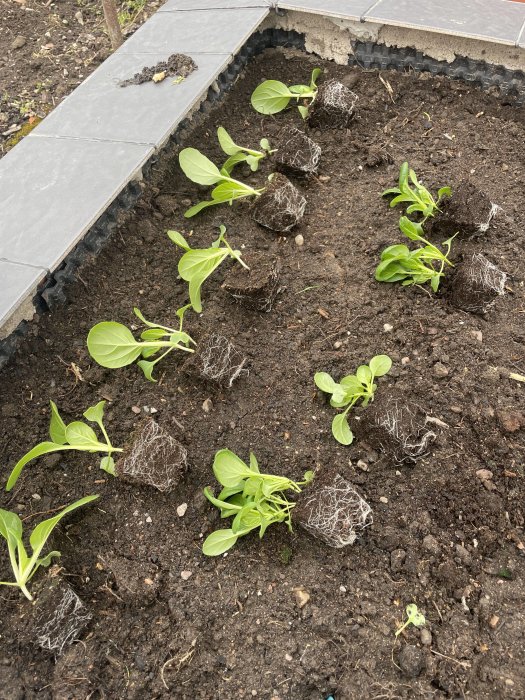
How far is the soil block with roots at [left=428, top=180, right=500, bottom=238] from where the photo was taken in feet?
7.34

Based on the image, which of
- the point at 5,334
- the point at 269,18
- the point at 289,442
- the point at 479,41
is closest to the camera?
the point at 289,442

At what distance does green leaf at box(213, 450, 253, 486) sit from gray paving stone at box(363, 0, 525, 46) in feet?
6.85

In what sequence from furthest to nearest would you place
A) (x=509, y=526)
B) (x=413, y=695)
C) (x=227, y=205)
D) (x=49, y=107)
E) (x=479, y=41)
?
(x=49, y=107) < (x=479, y=41) < (x=227, y=205) < (x=509, y=526) < (x=413, y=695)

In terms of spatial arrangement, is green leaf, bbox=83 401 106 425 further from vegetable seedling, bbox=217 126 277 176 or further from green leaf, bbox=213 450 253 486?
vegetable seedling, bbox=217 126 277 176

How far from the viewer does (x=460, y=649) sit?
1.53 meters

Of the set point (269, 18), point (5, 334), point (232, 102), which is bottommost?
point (5, 334)

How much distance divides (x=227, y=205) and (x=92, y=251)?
55 cm

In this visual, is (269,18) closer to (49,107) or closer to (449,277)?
(49,107)

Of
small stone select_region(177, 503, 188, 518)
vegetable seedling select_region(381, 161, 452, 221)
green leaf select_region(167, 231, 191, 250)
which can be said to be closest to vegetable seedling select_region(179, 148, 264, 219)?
green leaf select_region(167, 231, 191, 250)

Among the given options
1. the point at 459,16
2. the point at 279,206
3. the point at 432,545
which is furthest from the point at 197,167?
the point at 432,545

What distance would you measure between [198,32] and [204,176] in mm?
1003

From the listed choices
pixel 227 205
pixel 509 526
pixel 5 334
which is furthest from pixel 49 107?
pixel 509 526

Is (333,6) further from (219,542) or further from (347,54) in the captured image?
(219,542)

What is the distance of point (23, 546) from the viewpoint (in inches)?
65.9
